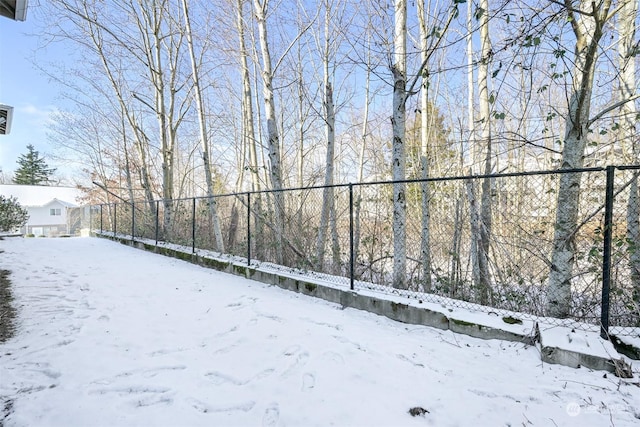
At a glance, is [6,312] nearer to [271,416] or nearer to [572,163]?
[271,416]

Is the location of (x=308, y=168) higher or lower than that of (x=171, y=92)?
lower

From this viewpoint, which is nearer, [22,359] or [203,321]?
[22,359]

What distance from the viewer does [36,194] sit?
31.1 metres

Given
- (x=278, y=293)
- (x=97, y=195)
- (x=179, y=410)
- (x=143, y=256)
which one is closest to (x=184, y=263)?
(x=143, y=256)

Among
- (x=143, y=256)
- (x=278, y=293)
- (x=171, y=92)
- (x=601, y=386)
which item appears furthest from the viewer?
(x=171, y=92)

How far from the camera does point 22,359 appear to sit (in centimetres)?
219

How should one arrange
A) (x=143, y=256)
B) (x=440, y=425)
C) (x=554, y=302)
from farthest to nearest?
(x=143, y=256)
(x=554, y=302)
(x=440, y=425)

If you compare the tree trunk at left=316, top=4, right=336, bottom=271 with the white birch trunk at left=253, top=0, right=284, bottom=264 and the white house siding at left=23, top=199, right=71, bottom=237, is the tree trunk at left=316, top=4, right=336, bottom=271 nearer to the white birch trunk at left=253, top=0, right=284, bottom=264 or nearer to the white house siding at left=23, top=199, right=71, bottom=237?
the white birch trunk at left=253, top=0, right=284, bottom=264

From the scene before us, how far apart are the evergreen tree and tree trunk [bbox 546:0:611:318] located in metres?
52.7

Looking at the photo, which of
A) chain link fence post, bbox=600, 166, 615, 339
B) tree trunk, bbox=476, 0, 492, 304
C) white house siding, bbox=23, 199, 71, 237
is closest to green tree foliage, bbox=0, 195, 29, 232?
tree trunk, bbox=476, 0, 492, 304

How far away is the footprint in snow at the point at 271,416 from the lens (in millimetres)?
1661

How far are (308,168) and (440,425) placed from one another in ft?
45.2

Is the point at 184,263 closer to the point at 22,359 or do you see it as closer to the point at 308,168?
the point at 22,359

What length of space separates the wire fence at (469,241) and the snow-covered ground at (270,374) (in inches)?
30.2
